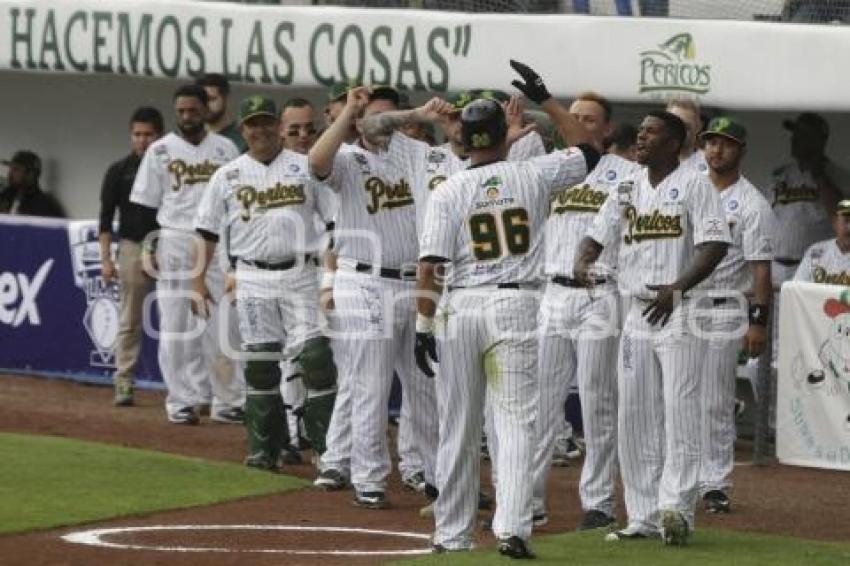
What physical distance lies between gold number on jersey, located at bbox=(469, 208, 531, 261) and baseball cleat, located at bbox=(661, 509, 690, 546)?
1409 millimetres

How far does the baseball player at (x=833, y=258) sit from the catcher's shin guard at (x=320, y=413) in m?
3.13

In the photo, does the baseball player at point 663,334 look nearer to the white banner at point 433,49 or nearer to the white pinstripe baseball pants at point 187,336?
the white banner at point 433,49

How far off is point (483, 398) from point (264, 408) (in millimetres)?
3005

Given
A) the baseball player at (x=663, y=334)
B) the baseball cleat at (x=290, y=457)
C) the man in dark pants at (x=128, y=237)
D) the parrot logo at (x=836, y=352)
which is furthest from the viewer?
the man in dark pants at (x=128, y=237)

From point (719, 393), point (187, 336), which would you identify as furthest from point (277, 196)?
point (719, 393)

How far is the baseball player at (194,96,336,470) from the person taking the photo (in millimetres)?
12609

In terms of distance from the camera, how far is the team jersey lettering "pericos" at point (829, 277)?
13.5 metres

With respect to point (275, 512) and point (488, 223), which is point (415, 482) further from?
point (488, 223)

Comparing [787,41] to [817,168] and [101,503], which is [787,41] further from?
[101,503]

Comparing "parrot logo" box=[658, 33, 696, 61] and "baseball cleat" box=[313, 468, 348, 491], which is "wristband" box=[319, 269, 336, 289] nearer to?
"baseball cleat" box=[313, 468, 348, 491]

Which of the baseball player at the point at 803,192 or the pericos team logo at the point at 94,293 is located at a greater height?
the baseball player at the point at 803,192

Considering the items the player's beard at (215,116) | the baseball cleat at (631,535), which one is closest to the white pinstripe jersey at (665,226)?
the baseball cleat at (631,535)

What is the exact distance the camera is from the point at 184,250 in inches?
593

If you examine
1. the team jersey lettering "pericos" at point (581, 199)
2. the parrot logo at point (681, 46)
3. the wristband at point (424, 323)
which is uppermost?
the parrot logo at point (681, 46)
